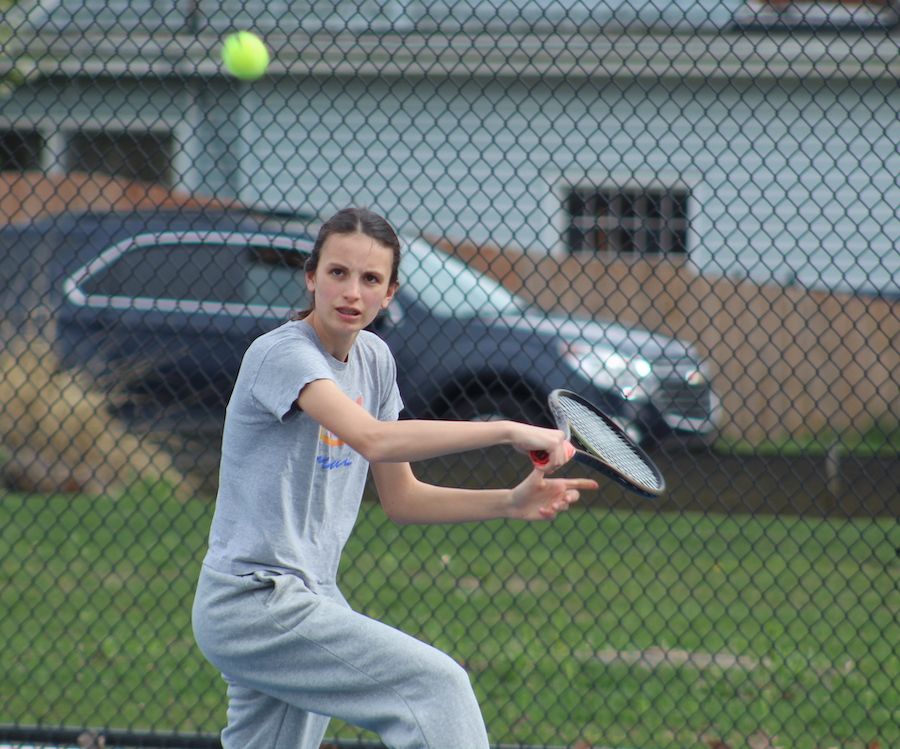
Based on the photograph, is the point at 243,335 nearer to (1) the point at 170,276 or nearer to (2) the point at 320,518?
(1) the point at 170,276

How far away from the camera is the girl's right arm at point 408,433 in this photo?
2.22 meters

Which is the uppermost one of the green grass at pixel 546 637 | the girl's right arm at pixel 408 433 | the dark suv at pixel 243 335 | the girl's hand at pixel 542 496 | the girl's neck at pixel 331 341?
the girl's neck at pixel 331 341

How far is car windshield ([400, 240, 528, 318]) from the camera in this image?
692 cm

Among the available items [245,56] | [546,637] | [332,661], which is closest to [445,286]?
[245,56]

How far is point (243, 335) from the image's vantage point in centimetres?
635

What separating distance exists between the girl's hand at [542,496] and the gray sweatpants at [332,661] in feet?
1.08

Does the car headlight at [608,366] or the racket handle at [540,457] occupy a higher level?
the racket handle at [540,457]

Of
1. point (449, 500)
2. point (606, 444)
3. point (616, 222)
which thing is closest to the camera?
point (606, 444)

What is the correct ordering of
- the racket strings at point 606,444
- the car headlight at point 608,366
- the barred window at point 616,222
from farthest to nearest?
the barred window at point 616,222
the car headlight at point 608,366
the racket strings at point 606,444

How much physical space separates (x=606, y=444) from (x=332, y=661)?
72cm

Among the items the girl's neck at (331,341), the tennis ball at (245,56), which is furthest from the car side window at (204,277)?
the girl's neck at (331,341)

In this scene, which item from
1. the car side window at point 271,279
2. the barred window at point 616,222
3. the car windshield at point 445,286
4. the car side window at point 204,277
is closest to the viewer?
the car side window at point 271,279

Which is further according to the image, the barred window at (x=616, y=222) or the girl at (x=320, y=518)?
the barred window at (x=616, y=222)

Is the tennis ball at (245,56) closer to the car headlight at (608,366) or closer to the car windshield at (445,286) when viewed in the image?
the car windshield at (445,286)
